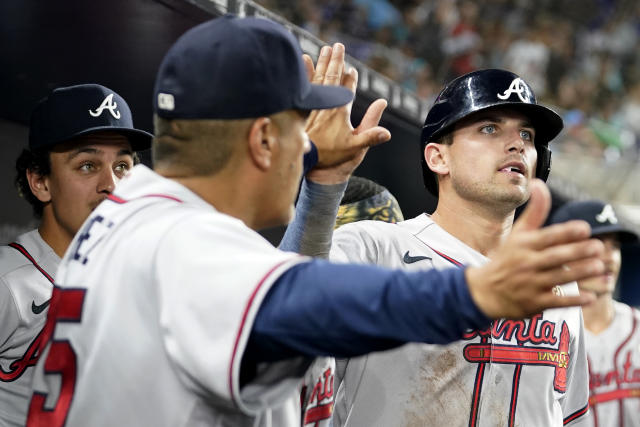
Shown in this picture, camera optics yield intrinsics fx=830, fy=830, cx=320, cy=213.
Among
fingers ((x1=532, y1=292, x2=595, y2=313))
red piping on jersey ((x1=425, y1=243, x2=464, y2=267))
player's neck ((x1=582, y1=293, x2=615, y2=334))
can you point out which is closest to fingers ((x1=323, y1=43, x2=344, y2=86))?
red piping on jersey ((x1=425, y1=243, x2=464, y2=267))

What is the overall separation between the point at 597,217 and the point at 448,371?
8.63 ft

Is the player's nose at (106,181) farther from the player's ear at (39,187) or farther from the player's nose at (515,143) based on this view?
the player's nose at (515,143)

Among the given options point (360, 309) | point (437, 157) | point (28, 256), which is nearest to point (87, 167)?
point (28, 256)

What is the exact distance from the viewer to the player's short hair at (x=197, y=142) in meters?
1.44

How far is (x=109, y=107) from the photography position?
2707mm

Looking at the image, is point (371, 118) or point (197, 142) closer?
point (197, 142)

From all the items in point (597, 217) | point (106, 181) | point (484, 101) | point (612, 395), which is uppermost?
point (597, 217)

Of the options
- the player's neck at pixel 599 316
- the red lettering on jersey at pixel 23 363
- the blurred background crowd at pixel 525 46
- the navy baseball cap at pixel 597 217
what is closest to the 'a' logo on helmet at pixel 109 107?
the red lettering on jersey at pixel 23 363

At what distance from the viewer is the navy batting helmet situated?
2633 millimetres

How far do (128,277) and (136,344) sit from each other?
0.11 m

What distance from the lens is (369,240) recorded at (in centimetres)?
244

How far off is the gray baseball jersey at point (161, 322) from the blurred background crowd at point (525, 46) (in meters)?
6.27

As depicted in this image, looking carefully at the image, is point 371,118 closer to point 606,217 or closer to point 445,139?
point 445,139

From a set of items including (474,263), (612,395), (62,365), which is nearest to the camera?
(62,365)
